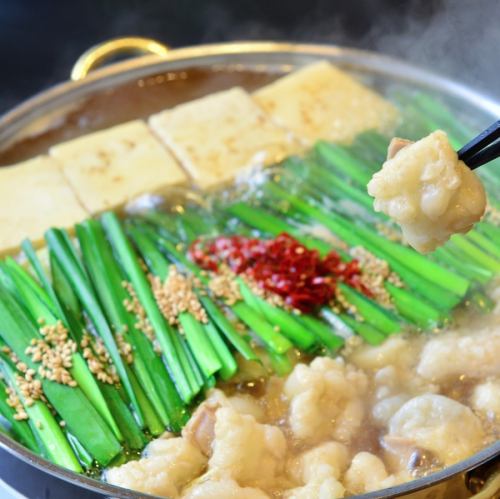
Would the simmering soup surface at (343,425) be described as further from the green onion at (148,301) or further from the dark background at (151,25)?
the dark background at (151,25)

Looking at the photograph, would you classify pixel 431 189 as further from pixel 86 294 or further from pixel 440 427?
pixel 86 294

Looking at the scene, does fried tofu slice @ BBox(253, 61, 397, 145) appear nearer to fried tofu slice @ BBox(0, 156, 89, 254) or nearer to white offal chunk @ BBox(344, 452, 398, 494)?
fried tofu slice @ BBox(0, 156, 89, 254)

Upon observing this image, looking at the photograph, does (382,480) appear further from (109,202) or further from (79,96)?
(79,96)

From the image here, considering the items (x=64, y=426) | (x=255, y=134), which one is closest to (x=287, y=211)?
(x=255, y=134)

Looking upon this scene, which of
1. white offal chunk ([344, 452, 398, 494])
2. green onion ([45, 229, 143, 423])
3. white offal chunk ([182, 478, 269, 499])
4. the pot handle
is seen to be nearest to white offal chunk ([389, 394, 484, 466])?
white offal chunk ([344, 452, 398, 494])

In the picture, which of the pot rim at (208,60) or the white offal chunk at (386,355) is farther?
the pot rim at (208,60)

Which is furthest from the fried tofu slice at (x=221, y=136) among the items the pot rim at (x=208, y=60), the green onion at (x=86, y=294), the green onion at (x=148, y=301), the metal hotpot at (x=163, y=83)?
the green onion at (x=86, y=294)
